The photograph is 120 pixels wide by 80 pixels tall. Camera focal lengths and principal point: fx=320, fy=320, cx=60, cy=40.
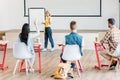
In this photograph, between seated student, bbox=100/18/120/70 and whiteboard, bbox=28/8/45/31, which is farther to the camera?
whiteboard, bbox=28/8/45/31

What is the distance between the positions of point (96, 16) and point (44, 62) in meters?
4.60

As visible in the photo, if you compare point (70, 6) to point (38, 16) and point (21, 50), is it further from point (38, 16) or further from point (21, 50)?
point (21, 50)

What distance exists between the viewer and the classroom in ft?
21.8

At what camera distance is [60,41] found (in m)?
11.0

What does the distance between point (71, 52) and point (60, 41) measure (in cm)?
457

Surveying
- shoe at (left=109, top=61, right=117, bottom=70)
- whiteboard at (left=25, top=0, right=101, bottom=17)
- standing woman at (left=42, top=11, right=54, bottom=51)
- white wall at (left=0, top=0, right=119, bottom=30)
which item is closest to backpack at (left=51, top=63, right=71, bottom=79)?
shoe at (left=109, top=61, right=117, bottom=70)

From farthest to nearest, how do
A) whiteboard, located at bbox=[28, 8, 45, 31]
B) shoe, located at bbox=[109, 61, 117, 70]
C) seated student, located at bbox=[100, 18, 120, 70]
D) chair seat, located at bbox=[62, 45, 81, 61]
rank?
whiteboard, located at bbox=[28, 8, 45, 31]
shoe, located at bbox=[109, 61, 117, 70]
seated student, located at bbox=[100, 18, 120, 70]
chair seat, located at bbox=[62, 45, 81, 61]

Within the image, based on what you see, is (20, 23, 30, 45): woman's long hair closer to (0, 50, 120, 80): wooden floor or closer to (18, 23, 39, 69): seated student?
(18, 23, 39, 69): seated student

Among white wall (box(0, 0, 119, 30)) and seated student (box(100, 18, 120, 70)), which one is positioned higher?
white wall (box(0, 0, 119, 30))

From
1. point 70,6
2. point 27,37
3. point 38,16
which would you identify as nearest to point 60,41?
point 38,16

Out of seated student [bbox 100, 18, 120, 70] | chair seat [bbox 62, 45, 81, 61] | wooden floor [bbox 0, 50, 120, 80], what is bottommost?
wooden floor [bbox 0, 50, 120, 80]

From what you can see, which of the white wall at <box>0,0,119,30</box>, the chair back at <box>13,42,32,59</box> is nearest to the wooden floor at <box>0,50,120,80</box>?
the chair back at <box>13,42,32,59</box>

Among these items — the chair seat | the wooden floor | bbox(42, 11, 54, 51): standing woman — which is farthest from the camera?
bbox(42, 11, 54, 51): standing woman

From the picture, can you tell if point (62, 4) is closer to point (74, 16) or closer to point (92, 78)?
point (74, 16)
